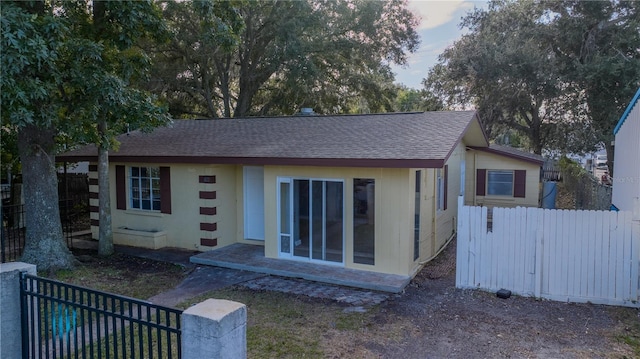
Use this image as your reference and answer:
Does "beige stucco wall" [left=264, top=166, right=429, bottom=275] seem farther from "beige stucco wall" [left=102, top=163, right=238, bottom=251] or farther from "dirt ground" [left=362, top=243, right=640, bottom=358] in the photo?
"beige stucco wall" [left=102, top=163, right=238, bottom=251]

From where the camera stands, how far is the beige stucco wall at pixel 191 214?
10.7m

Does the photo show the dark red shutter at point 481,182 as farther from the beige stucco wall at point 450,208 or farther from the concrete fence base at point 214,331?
the concrete fence base at point 214,331

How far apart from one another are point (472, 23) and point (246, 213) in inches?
893

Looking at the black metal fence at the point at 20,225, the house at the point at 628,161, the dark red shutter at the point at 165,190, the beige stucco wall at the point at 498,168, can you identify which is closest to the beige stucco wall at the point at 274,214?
the dark red shutter at the point at 165,190

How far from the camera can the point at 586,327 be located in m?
6.02

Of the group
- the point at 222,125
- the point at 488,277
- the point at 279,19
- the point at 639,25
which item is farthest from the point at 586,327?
the point at 639,25

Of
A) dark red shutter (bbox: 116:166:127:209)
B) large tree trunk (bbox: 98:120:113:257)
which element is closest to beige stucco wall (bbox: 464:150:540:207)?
dark red shutter (bbox: 116:166:127:209)

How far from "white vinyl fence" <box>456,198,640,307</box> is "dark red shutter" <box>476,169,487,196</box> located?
356 inches

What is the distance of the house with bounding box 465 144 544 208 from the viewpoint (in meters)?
15.2

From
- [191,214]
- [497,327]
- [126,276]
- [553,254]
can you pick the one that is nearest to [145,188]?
[191,214]

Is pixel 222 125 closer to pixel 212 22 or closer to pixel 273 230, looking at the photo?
pixel 212 22

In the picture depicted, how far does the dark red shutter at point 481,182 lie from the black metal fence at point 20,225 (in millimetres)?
13689

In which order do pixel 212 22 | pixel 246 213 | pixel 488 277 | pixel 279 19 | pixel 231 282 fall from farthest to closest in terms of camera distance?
1. pixel 279 19
2. pixel 246 213
3. pixel 212 22
4. pixel 231 282
5. pixel 488 277

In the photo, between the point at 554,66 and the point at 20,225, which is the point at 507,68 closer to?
the point at 554,66
